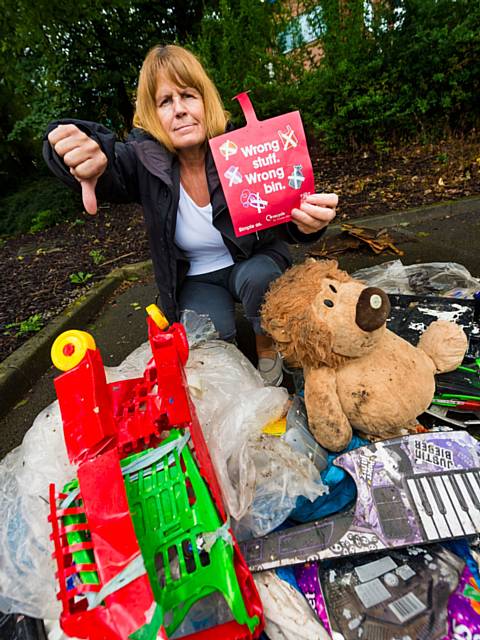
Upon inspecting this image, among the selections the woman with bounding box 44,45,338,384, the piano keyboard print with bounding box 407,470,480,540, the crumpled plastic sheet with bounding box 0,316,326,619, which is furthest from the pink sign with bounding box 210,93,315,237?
the piano keyboard print with bounding box 407,470,480,540

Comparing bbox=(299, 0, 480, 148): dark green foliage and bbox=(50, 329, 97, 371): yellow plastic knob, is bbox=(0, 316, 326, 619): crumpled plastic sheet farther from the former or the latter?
bbox=(299, 0, 480, 148): dark green foliage

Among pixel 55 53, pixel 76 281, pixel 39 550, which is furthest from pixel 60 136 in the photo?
pixel 55 53

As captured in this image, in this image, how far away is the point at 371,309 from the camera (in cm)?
90

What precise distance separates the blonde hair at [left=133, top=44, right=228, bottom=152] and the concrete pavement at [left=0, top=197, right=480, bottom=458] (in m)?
1.05

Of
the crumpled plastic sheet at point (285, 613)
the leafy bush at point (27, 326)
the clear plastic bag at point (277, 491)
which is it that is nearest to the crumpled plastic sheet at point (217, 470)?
the clear plastic bag at point (277, 491)

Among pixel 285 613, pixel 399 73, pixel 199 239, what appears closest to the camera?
pixel 285 613

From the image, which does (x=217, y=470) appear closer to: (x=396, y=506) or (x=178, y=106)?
(x=396, y=506)

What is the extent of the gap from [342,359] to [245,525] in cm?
47

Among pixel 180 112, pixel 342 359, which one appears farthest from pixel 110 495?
pixel 180 112

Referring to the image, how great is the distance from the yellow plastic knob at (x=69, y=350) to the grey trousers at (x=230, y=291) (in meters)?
0.78

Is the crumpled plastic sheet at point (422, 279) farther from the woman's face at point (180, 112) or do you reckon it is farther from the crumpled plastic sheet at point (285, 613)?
the crumpled plastic sheet at point (285, 613)

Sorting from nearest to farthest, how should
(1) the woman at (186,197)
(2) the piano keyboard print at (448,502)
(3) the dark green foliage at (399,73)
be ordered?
(2) the piano keyboard print at (448,502), (1) the woman at (186,197), (3) the dark green foliage at (399,73)

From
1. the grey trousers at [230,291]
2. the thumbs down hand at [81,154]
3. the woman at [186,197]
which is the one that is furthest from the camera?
the grey trousers at [230,291]

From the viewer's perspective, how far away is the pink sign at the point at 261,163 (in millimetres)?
1094
